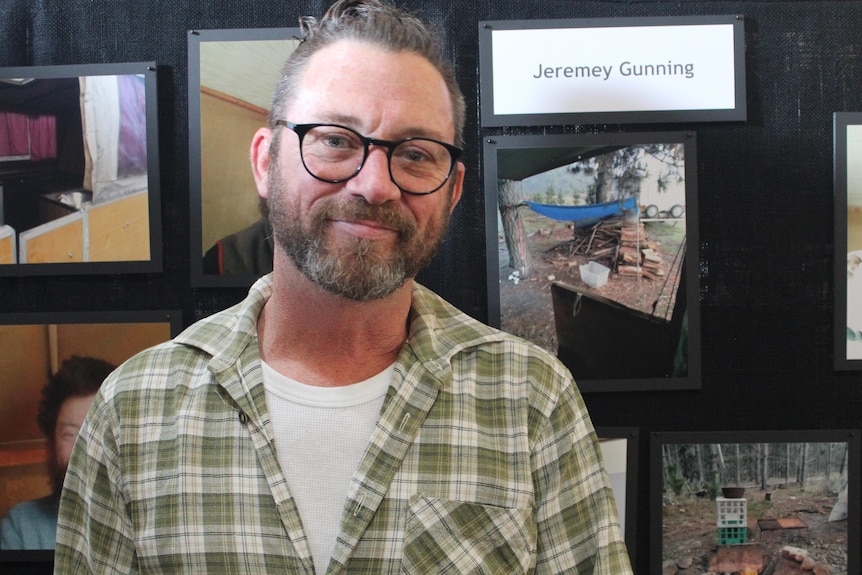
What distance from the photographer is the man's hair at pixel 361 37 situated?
0.99m

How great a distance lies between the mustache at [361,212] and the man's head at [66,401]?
71 cm

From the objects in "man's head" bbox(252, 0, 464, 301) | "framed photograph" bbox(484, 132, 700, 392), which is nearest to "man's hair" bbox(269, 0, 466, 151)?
"man's head" bbox(252, 0, 464, 301)

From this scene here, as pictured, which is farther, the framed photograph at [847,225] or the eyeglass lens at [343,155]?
the framed photograph at [847,225]

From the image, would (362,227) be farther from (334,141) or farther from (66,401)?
(66,401)

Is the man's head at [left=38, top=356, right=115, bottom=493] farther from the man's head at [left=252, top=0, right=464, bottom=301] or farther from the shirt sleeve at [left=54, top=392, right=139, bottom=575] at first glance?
the man's head at [left=252, top=0, right=464, bottom=301]

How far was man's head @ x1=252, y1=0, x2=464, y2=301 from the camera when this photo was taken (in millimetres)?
929

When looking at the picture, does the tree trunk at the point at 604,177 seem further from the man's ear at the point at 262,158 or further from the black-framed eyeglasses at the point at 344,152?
the man's ear at the point at 262,158

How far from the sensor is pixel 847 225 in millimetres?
1390

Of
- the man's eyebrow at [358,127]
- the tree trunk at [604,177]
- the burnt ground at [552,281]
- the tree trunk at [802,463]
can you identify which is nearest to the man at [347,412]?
the man's eyebrow at [358,127]

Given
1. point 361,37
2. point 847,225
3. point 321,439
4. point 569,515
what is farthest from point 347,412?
point 847,225

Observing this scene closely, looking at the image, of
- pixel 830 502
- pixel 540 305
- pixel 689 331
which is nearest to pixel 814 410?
pixel 830 502

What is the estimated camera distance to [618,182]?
1376 mm

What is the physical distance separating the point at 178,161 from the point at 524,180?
26.1 inches

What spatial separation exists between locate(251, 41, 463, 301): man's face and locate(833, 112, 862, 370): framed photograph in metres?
0.87
